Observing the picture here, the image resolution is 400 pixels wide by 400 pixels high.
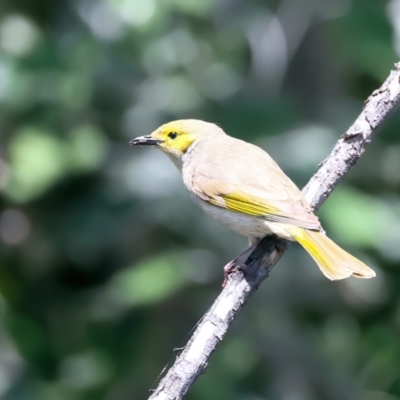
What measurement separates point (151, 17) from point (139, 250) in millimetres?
1477

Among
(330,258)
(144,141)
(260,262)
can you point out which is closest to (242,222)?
(260,262)

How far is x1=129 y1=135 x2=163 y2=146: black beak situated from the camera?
4.98 m

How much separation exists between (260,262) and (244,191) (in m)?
0.55

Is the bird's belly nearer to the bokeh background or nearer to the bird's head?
the bokeh background

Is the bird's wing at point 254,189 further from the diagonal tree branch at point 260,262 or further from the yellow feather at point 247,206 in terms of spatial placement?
the diagonal tree branch at point 260,262

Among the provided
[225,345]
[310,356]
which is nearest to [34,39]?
[225,345]

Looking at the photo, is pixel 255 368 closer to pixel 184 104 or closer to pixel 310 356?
pixel 310 356

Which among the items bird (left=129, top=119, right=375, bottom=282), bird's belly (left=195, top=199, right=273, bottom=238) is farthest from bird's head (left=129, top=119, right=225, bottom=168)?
bird's belly (left=195, top=199, right=273, bottom=238)

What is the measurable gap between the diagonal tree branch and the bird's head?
1.00 m

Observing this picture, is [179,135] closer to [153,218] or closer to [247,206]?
[153,218]

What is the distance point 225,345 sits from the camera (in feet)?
17.5

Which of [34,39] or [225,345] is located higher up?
[34,39]

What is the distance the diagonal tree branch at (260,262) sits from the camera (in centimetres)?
328

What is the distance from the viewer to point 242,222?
441cm
